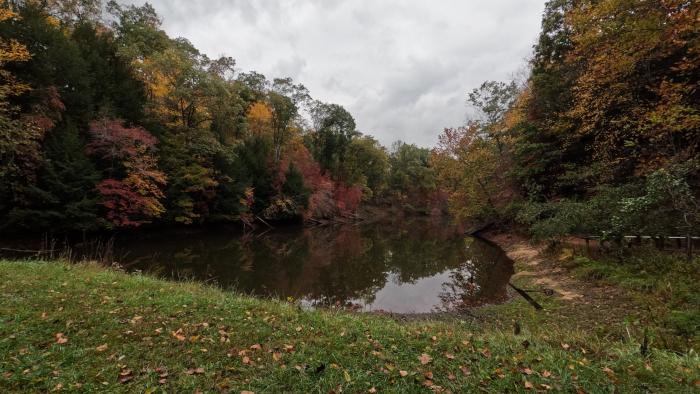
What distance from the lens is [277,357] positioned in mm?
3086

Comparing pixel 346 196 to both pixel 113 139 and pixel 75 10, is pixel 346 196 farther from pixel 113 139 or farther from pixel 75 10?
pixel 75 10

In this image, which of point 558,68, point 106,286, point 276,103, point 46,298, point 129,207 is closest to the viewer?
point 46,298

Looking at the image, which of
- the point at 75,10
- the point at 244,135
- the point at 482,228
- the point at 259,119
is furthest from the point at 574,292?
the point at 75,10


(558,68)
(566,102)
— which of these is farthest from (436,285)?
(558,68)

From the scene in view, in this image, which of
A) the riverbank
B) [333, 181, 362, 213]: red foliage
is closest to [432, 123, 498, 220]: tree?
the riverbank

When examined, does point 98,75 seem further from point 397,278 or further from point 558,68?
point 558,68

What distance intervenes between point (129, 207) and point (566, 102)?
1003 inches

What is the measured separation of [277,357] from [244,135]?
3026 centimetres

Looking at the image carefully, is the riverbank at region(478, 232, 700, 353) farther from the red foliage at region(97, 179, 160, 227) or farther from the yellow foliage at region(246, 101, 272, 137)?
the yellow foliage at region(246, 101, 272, 137)

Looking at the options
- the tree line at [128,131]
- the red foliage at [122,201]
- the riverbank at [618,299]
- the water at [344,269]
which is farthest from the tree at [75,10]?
the riverbank at [618,299]

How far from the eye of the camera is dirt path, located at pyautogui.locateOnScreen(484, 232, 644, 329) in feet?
18.8

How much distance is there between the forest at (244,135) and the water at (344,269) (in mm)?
3331

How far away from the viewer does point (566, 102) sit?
1420 centimetres

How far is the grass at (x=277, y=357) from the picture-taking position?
8.49ft
